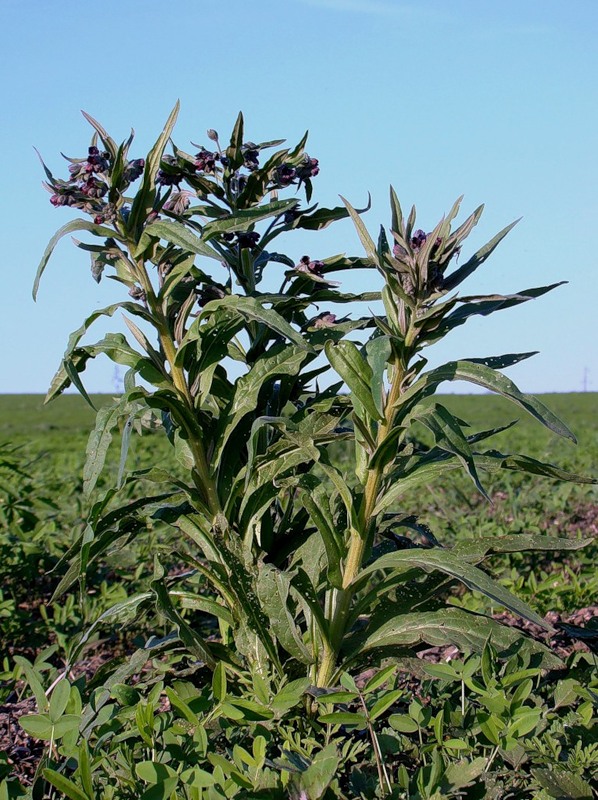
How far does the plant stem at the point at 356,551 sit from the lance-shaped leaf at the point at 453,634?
94 millimetres

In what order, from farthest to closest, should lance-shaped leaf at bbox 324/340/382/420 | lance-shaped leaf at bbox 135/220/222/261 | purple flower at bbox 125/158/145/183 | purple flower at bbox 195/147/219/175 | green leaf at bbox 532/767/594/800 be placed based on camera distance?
purple flower at bbox 195/147/219/175 → purple flower at bbox 125/158/145/183 → lance-shaped leaf at bbox 135/220/222/261 → lance-shaped leaf at bbox 324/340/382/420 → green leaf at bbox 532/767/594/800

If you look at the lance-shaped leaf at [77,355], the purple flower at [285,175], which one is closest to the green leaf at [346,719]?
the lance-shaped leaf at [77,355]

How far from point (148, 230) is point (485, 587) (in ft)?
4.44

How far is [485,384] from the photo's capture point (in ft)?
7.59

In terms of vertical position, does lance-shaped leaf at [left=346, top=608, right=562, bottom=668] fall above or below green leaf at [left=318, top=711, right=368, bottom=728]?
above

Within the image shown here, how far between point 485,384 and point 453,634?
70 cm

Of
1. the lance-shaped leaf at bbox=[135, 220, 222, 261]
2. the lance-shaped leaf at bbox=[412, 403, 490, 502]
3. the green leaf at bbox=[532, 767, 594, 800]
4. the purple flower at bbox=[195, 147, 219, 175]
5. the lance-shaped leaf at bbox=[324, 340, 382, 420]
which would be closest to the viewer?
the green leaf at bbox=[532, 767, 594, 800]

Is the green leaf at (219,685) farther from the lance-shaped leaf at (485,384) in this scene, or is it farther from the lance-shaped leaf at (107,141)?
the lance-shaped leaf at (107,141)

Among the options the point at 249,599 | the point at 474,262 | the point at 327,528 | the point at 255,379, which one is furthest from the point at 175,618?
the point at 474,262

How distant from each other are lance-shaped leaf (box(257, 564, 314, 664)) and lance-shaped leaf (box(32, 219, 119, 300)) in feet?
3.48

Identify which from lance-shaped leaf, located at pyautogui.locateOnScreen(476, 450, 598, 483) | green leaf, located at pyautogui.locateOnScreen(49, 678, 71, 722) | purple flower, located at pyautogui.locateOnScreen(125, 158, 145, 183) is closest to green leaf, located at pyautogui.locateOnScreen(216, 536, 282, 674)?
green leaf, located at pyautogui.locateOnScreen(49, 678, 71, 722)

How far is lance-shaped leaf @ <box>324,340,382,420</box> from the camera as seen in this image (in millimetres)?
2363

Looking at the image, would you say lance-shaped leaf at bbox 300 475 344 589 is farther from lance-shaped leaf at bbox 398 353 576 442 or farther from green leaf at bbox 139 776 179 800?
green leaf at bbox 139 776 179 800

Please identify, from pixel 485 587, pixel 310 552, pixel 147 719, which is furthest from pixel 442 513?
A: pixel 147 719
